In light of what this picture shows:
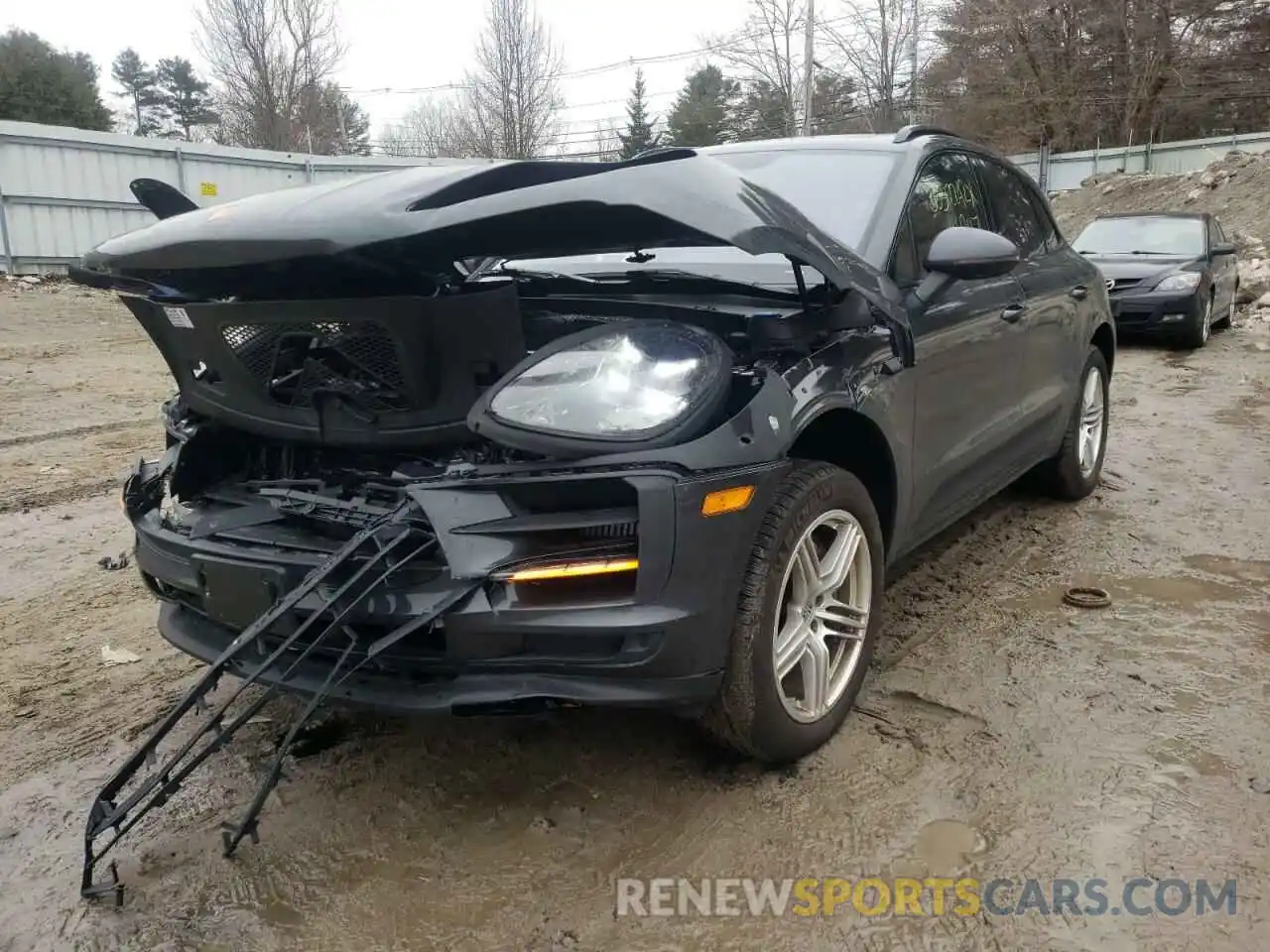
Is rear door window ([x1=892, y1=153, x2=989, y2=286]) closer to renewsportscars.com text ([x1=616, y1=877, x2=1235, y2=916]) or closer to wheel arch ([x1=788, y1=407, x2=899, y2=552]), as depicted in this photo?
wheel arch ([x1=788, y1=407, x2=899, y2=552])

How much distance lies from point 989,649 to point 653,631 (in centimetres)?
167

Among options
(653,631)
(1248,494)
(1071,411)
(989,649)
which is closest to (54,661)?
(653,631)

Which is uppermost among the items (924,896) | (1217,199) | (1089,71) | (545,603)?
(1089,71)

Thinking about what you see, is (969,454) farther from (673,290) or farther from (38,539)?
(38,539)

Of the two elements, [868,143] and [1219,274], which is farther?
[1219,274]

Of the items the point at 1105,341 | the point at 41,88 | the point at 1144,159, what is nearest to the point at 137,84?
the point at 41,88

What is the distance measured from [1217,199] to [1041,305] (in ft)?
66.8

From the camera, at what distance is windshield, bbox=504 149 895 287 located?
9.36 feet

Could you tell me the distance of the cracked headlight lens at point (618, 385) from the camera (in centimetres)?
206

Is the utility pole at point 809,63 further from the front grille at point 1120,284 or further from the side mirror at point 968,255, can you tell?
the side mirror at point 968,255

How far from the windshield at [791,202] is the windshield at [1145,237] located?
9.22 metres

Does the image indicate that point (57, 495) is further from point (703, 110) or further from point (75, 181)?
point (703, 110)

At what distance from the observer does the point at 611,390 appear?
6.96 ft

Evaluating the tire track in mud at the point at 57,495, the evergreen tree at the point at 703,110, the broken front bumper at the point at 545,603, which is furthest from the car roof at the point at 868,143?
the evergreen tree at the point at 703,110
